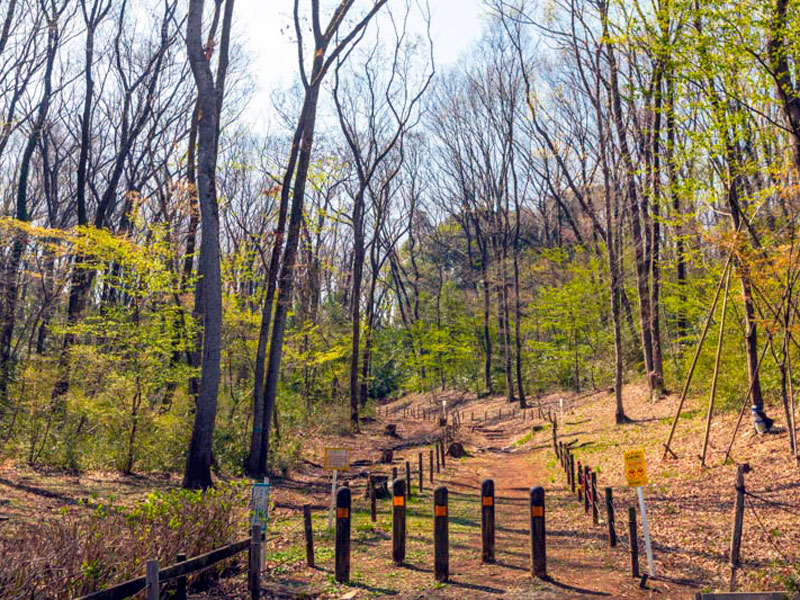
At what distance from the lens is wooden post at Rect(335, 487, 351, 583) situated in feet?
Answer: 25.3

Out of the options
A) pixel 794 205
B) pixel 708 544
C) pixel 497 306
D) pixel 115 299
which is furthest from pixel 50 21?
pixel 497 306

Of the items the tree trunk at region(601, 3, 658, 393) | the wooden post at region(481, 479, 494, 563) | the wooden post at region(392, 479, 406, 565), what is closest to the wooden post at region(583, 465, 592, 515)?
the wooden post at region(481, 479, 494, 563)

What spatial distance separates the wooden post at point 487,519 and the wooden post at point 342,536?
5.82 ft

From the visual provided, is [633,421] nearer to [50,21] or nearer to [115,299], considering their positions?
[115,299]

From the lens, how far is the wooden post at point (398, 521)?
323 inches

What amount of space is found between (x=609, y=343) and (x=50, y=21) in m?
26.0

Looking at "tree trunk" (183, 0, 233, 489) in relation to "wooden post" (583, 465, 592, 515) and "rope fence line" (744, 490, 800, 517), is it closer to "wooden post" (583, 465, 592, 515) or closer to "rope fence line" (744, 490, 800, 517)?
"wooden post" (583, 465, 592, 515)

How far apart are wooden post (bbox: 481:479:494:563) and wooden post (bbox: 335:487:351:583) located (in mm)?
1775

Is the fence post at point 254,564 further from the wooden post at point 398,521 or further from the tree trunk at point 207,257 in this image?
the tree trunk at point 207,257

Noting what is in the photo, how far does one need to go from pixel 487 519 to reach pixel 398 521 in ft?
3.77

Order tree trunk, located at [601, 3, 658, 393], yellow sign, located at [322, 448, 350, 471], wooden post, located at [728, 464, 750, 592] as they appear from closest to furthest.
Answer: wooden post, located at [728, 464, 750, 592]
yellow sign, located at [322, 448, 350, 471]
tree trunk, located at [601, 3, 658, 393]

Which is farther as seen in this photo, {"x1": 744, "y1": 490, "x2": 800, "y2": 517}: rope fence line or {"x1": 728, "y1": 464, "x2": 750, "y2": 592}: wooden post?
{"x1": 744, "y1": 490, "x2": 800, "y2": 517}: rope fence line

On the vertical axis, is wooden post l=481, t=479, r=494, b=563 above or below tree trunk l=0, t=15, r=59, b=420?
below

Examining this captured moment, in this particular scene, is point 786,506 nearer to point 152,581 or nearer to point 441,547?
point 441,547
